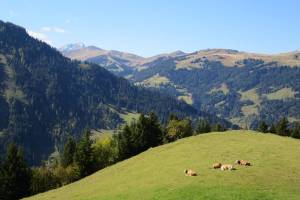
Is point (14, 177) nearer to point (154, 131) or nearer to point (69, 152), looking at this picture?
point (69, 152)

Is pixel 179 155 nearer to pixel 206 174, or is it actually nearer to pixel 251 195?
pixel 206 174

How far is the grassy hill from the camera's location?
47.1 meters

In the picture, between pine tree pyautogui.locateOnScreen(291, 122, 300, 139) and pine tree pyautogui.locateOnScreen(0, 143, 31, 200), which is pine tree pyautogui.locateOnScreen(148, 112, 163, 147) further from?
pine tree pyautogui.locateOnScreen(291, 122, 300, 139)

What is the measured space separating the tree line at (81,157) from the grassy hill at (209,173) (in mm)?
27918

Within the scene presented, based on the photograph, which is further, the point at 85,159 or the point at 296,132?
the point at 296,132

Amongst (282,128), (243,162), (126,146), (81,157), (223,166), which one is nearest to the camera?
(223,166)

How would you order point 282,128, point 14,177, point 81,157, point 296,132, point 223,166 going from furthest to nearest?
point 296,132
point 282,128
point 81,157
point 14,177
point 223,166

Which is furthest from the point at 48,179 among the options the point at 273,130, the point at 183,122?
→ the point at 273,130

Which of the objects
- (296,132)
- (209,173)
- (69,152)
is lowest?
(69,152)

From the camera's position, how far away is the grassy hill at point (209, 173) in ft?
155

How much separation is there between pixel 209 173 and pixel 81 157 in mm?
65384

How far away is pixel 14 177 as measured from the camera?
100562mm

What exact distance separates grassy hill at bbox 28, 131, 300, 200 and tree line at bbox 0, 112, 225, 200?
1099 inches

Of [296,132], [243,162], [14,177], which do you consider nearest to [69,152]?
[14,177]
